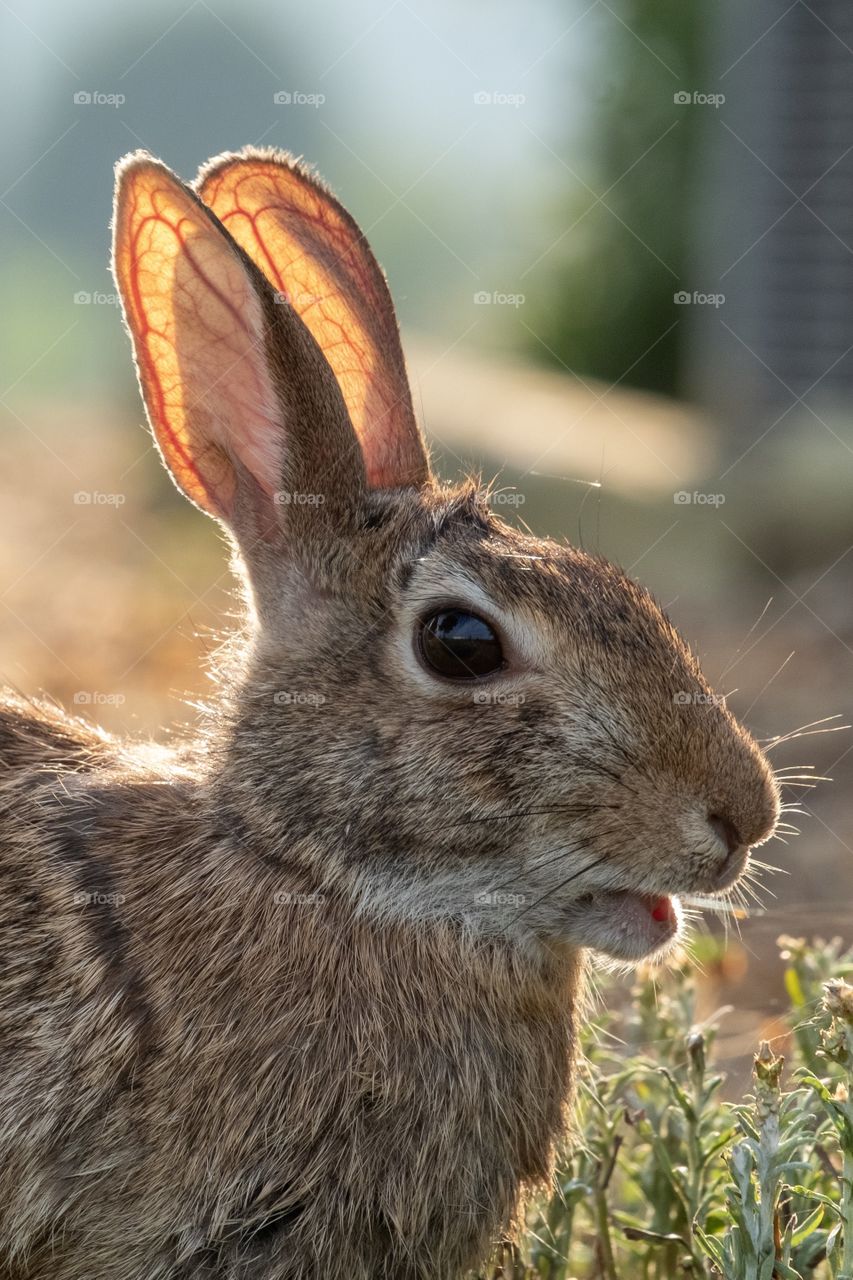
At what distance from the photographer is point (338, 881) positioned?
3.21 metres

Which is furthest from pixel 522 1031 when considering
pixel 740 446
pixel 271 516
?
pixel 740 446

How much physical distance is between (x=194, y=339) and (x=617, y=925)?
1.72m

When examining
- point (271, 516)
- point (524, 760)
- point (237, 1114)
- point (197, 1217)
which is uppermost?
point (271, 516)

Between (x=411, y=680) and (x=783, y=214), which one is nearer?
(x=411, y=680)

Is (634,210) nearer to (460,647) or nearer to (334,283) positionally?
(334,283)

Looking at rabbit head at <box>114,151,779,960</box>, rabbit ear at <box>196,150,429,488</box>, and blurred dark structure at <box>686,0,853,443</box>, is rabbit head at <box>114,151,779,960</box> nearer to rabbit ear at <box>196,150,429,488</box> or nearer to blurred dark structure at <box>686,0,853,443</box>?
rabbit ear at <box>196,150,429,488</box>

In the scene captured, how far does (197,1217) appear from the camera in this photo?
304 centimetres

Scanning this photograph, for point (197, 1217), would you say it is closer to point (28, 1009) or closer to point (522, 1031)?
point (28, 1009)

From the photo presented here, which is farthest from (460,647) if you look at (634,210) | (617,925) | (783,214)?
(634,210)

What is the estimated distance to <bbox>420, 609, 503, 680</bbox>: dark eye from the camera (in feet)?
10.5

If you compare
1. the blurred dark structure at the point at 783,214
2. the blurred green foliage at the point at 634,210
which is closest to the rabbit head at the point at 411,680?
the blurred dark structure at the point at 783,214

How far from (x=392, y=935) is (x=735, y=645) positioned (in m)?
6.14

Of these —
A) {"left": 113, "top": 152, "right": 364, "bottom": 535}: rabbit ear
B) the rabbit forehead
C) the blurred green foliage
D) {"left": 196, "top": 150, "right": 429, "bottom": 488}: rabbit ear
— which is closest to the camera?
the rabbit forehead

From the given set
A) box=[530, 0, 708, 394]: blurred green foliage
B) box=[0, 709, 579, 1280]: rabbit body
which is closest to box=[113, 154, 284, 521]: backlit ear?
box=[0, 709, 579, 1280]: rabbit body
